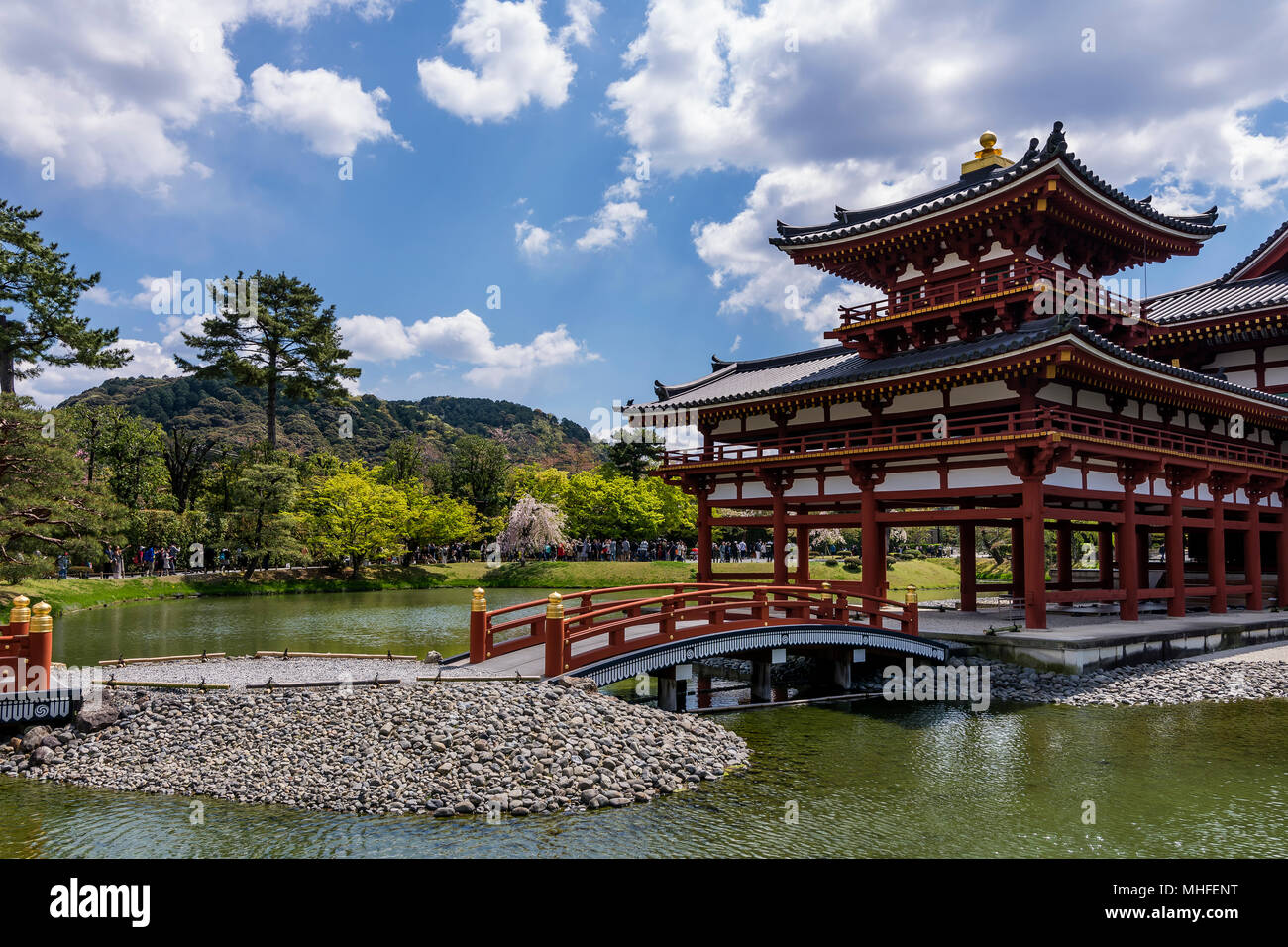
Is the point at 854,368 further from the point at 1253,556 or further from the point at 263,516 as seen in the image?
the point at 263,516

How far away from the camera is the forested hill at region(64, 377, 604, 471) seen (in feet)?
391

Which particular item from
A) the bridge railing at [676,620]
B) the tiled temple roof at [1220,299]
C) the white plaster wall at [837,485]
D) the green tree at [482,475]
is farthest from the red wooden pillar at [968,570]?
the green tree at [482,475]

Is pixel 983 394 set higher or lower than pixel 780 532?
higher

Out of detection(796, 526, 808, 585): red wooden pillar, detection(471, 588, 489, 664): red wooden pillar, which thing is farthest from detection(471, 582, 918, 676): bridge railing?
detection(796, 526, 808, 585): red wooden pillar

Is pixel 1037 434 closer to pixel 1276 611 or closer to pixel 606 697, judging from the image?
pixel 606 697

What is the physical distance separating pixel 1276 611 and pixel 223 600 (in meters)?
46.5

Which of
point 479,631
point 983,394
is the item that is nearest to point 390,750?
point 479,631

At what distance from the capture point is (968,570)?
3023cm

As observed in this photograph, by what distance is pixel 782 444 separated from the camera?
91.0 ft

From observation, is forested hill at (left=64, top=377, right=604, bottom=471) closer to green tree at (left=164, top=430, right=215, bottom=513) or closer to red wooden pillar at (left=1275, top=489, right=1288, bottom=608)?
green tree at (left=164, top=430, right=215, bottom=513)

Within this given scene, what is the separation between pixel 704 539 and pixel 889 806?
61.3 feet

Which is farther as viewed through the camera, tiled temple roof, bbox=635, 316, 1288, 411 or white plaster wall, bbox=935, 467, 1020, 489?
white plaster wall, bbox=935, 467, 1020, 489

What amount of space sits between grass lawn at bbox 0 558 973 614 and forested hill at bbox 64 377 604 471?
159 feet
